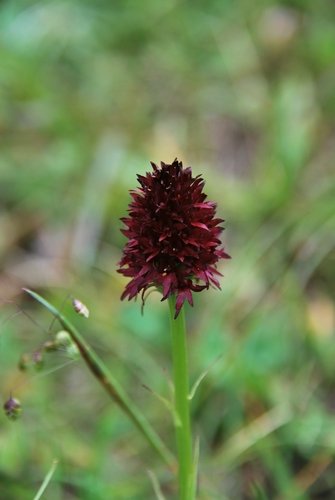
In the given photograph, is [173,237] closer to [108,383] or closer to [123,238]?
[108,383]

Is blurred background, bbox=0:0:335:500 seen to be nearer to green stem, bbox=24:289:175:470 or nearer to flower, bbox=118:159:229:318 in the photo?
green stem, bbox=24:289:175:470

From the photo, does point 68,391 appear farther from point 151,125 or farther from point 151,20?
point 151,20

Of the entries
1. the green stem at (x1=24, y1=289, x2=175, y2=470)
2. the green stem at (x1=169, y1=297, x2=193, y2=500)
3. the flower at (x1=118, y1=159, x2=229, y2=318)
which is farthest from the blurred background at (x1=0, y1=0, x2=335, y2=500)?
the flower at (x1=118, y1=159, x2=229, y2=318)

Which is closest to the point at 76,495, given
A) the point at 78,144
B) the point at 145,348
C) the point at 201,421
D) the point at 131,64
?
the point at 201,421

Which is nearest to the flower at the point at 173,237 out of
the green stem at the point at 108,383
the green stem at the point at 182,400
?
the green stem at the point at 182,400

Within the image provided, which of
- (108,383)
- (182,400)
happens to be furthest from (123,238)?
(182,400)

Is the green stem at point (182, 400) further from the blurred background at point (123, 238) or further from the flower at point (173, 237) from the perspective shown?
the blurred background at point (123, 238)
